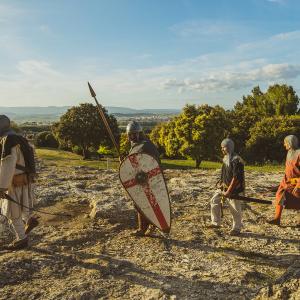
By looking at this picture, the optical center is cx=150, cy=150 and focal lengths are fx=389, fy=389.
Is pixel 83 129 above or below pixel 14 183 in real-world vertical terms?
above

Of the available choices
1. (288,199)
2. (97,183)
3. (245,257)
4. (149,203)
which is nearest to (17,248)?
(149,203)

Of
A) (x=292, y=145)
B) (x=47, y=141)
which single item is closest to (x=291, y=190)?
(x=292, y=145)

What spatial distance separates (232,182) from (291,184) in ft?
4.64

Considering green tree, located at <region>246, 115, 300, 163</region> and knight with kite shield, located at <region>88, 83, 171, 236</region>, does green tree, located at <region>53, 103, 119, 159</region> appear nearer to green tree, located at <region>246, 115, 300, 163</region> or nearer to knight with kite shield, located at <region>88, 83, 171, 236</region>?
green tree, located at <region>246, 115, 300, 163</region>

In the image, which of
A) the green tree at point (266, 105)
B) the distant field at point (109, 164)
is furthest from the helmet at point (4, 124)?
the green tree at point (266, 105)

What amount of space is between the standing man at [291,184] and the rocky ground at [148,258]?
61 cm

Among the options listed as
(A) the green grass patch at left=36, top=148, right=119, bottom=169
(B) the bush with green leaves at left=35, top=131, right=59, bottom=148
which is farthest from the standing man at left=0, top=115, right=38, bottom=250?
(B) the bush with green leaves at left=35, top=131, right=59, bottom=148

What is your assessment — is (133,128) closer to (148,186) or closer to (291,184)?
(148,186)

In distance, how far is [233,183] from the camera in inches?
313

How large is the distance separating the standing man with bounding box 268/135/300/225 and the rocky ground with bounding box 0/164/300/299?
614 mm

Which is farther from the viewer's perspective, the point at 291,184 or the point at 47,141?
the point at 47,141

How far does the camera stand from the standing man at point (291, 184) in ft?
27.0

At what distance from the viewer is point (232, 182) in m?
7.98

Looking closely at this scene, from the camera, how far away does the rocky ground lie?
18.3ft
